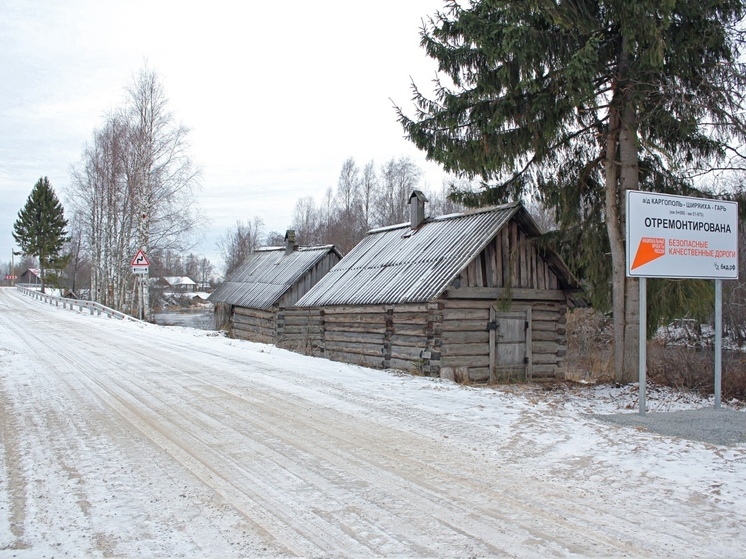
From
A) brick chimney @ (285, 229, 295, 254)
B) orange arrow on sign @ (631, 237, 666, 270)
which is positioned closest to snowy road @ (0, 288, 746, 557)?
orange arrow on sign @ (631, 237, 666, 270)

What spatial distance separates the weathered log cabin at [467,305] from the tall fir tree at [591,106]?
3.96 ft

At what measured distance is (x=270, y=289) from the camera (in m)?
29.2

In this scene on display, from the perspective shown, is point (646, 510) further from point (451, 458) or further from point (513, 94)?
point (513, 94)

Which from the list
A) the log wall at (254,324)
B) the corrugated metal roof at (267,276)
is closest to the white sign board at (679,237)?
the corrugated metal roof at (267,276)

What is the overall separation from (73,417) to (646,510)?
22.2 feet

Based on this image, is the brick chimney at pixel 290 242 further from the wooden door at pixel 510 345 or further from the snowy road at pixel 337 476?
the snowy road at pixel 337 476

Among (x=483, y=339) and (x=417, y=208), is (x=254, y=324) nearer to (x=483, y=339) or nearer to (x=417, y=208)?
(x=417, y=208)

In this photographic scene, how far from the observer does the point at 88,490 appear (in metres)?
5.34

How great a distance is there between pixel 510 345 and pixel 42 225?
A: 67705 millimetres

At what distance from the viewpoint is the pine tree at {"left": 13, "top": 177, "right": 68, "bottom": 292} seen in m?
69.6

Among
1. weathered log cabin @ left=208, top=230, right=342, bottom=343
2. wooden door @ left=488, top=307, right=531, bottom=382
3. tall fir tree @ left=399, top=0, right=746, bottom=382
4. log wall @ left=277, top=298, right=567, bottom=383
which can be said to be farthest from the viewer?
weathered log cabin @ left=208, top=230, right=342, bottom=343

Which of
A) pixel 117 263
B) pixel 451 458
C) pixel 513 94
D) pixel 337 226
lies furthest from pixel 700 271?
pixel 337 226

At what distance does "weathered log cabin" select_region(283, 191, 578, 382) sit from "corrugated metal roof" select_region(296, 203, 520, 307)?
0.04 m

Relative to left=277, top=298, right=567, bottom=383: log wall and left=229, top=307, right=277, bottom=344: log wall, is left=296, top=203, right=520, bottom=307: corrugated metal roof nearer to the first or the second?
left=277, top=298, right=567, bottom=383: log wall
